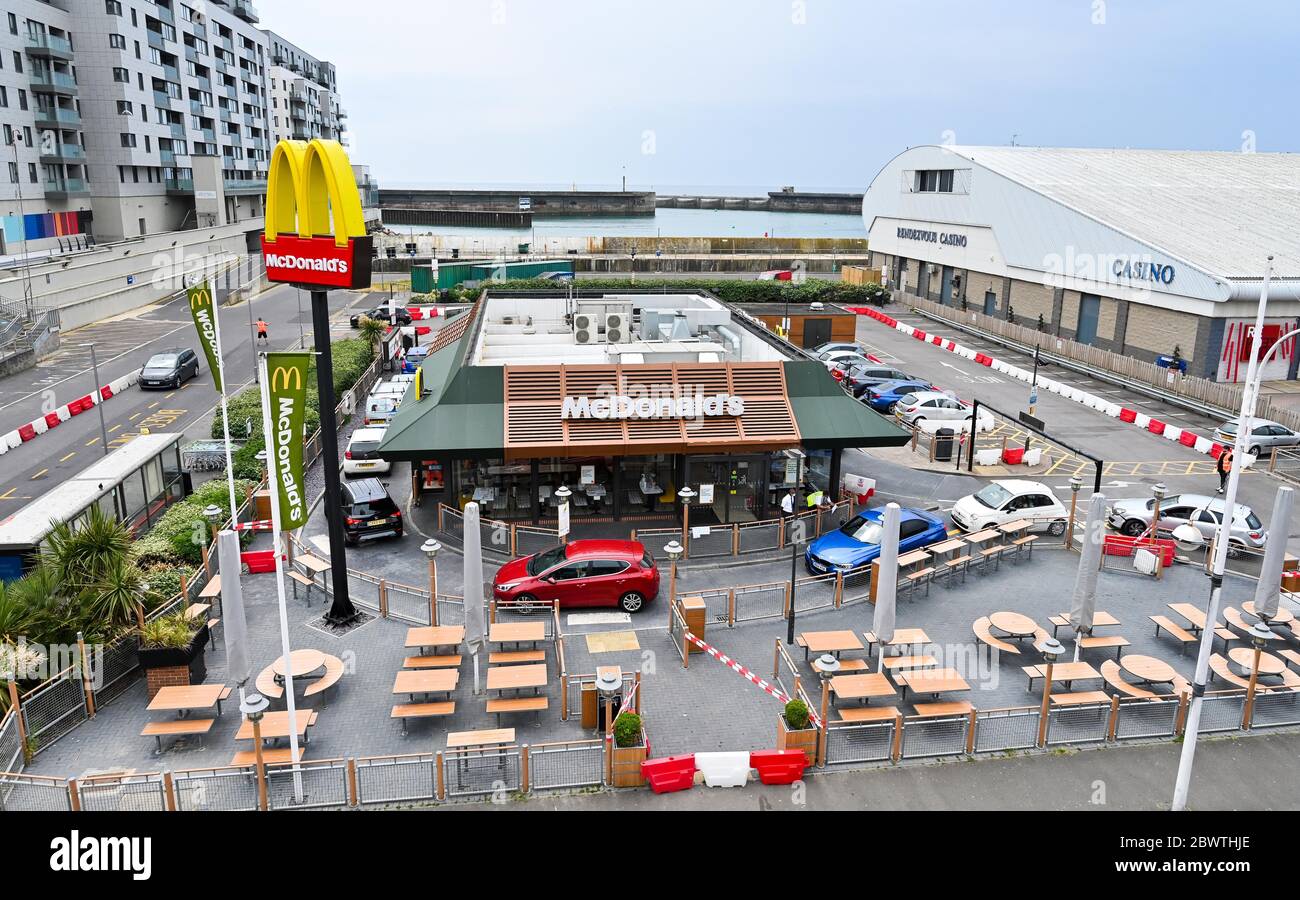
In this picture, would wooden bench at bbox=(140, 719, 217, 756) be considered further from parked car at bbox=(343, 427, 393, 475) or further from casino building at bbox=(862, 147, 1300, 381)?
casino building at bbox=(862, 147, 1300, 381)

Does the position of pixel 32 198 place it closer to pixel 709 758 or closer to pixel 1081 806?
pixel 709 758

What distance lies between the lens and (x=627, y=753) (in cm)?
1429

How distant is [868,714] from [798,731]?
1.73 m

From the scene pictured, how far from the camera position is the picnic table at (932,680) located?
1662 cm

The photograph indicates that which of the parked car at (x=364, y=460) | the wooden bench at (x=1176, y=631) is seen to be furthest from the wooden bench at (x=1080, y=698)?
the parked car at (x=364, y=460)

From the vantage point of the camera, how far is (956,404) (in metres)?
36.6

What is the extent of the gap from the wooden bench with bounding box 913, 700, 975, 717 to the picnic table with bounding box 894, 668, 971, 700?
30 cm

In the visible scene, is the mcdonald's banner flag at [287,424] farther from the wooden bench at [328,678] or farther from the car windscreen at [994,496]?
the car windscreen at [994,496]

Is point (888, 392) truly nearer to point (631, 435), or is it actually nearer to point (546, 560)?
point (631, 435)

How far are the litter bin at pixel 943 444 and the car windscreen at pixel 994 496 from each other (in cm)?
604

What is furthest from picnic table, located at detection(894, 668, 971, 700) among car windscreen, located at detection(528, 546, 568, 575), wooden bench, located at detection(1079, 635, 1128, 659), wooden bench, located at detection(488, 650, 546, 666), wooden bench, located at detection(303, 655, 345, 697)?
wooden bench, located at detection(303, 655, 345, 697)

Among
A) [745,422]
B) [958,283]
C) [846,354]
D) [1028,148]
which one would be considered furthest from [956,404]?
[1028,148]

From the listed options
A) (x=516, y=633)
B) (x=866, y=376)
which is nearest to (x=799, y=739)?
(x=516, y=633)

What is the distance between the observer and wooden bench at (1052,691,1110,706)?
15994mm
